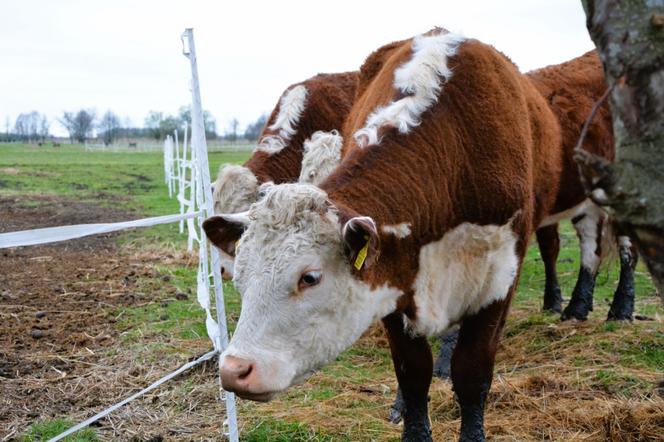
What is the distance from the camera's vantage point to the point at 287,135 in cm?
734

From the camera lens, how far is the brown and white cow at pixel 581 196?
6066 millimetres

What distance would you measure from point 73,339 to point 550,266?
5.29 meters

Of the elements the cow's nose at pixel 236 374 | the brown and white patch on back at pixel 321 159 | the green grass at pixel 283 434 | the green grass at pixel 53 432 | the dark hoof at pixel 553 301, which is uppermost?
the brown and white patch on back at pixel 321 159

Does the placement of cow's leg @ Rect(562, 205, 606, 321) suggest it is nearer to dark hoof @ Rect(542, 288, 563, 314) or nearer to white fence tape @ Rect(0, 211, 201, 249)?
dark hoof @ Rect(542, 288, 563, 314)

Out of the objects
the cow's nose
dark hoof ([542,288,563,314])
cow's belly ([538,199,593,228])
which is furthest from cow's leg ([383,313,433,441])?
dark hoof ([542,288,563,314])

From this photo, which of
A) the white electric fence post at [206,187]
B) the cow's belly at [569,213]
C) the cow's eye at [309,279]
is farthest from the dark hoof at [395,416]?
the cow's belly at [569,213]

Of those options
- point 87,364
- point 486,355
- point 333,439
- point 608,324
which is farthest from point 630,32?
point 608,324

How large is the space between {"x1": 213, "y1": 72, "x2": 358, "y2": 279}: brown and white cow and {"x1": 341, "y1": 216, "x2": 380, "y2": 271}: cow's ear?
3880mm

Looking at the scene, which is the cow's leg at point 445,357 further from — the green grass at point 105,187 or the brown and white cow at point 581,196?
the green grass at point 105,187

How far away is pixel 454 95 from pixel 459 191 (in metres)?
0.58

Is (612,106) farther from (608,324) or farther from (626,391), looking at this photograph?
(608,324)

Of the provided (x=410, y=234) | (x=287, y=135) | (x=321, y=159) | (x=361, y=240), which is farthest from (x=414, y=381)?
(x=287, y=135)

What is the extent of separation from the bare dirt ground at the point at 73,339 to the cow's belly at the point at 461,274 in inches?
72.2

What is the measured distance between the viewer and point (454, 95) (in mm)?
3891
